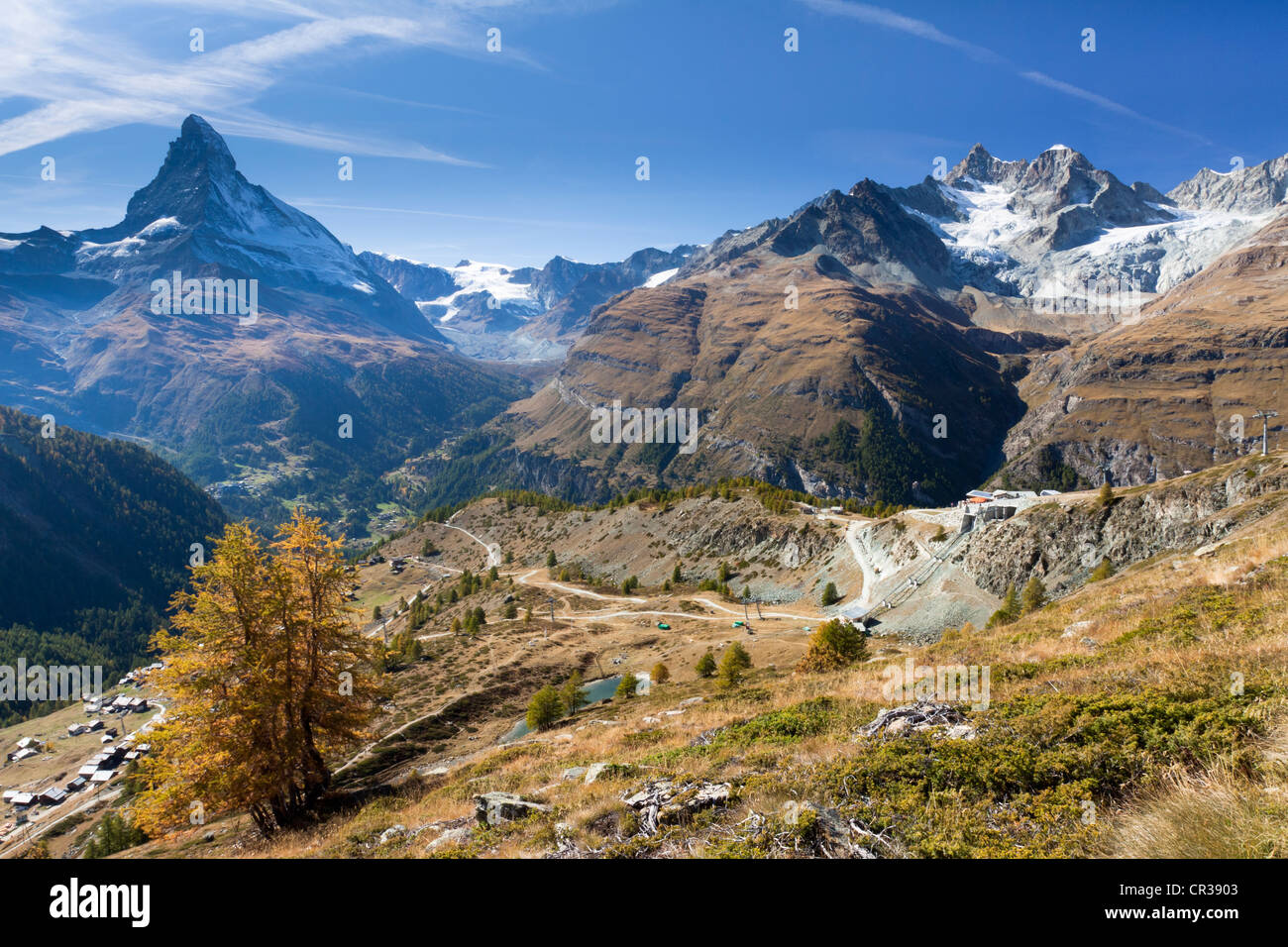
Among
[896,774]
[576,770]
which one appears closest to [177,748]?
[576,770]

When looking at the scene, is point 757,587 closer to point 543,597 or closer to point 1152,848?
point 543,597

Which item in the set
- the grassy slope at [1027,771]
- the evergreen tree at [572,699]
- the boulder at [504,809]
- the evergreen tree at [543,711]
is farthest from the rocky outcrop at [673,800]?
the evergreen tree at [572,699]

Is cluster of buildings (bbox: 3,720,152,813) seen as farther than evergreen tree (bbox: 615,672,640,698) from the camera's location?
Yes

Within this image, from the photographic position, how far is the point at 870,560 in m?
84.0

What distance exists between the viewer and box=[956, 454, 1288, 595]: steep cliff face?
186ft

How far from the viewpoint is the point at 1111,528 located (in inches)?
2466

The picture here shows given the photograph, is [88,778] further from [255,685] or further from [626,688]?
[255,685]

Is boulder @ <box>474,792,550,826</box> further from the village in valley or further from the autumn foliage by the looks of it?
the village in valley

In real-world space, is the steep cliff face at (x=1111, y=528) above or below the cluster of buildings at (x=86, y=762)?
above

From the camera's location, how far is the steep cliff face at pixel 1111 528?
5675 cm

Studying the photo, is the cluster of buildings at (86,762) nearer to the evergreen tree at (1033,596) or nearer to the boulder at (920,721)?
the boulder at (920,721)

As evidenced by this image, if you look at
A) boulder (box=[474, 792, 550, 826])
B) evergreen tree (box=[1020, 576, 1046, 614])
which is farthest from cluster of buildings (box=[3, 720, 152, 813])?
evergreen tree (box=[1020, 576, 1046, 614])

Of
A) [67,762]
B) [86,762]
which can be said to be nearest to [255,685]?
[86,762]
